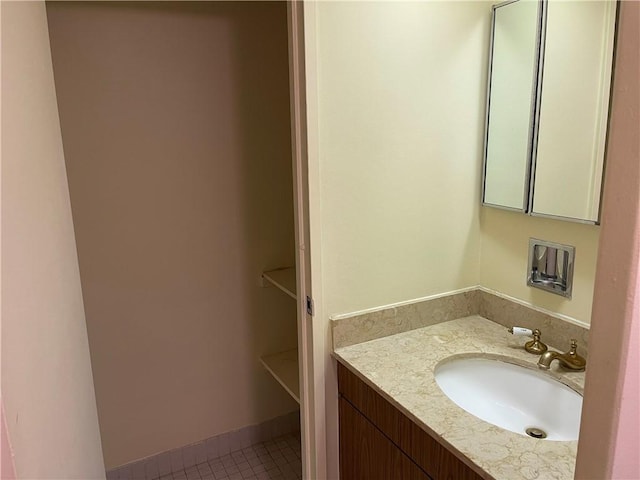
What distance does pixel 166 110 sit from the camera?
197 centimetres

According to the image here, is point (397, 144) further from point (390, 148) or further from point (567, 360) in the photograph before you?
point (567, 360)

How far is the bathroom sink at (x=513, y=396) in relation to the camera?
4.17ft

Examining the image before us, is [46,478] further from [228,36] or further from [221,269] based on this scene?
[228,36]

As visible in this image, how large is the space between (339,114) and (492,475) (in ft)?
3.20

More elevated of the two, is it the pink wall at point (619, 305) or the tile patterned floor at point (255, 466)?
the pink wall at point (619, 305)

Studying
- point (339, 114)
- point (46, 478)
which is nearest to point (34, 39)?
point (339, 114)

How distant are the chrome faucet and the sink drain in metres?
0.17

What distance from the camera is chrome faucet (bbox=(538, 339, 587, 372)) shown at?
1318 millimetres

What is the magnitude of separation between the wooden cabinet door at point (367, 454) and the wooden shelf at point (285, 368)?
1.38ft

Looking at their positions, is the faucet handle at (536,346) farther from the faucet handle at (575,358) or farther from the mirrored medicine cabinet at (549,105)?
the mirrored medicine cabinet at (549,105)

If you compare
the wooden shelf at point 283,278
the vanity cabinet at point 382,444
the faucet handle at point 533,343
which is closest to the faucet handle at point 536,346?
the faucet handle at point 533,343

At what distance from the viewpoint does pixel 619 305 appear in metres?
0.52

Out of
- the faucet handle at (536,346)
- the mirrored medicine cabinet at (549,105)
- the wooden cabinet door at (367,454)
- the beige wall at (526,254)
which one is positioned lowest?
the wooden cabinet door at (367,454)

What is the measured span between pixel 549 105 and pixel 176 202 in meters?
1.45
